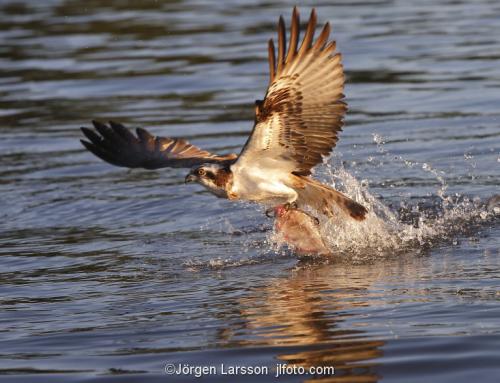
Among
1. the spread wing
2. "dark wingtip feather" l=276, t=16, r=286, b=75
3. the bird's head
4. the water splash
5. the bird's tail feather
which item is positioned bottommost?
the water splash

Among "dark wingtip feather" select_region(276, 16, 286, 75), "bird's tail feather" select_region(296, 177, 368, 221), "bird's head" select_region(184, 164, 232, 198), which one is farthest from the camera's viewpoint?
"bird's tail feather" select_region(296, 177, 368, 221)

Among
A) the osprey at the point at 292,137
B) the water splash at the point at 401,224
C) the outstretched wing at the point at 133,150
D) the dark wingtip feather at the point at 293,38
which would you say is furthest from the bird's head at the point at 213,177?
the dark wingtip feather at the point at 293,38

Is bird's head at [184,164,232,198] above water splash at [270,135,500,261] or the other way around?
above

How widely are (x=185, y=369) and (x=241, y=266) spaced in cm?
227

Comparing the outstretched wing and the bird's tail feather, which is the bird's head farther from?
the outstretched wing

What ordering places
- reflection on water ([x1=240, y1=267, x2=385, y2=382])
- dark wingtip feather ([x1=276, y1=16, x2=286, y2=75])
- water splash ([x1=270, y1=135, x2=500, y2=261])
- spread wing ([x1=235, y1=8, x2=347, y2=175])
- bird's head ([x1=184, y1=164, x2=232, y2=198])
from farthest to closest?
water splash ([x1=270, y1=135, x2=500, y2=261]) < bird's head ([x1=184, y1=164, x2=232, y2=198]) < spread wing ([x1=235, y1=8, x2=347, y2=175]) < dark wingtip feather ([x1=276, y1=16, x2=286, y2=75]) < reflection on water ([x1=240, y1=267, x2=385, y2=382])

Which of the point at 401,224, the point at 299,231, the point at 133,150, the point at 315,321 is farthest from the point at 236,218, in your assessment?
the point at 315,321

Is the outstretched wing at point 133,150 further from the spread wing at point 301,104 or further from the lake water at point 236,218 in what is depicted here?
the spread wing at point 301,104

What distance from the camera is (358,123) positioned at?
12.0 m

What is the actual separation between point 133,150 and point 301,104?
2050 millimetres

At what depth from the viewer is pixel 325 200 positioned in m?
8.23

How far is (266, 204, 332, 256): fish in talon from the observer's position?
811 centimetres

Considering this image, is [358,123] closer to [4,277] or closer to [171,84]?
[171,84]

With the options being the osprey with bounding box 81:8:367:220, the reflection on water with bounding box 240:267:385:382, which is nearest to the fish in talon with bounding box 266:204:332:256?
the osprey with bounding box 81:8:367:220
